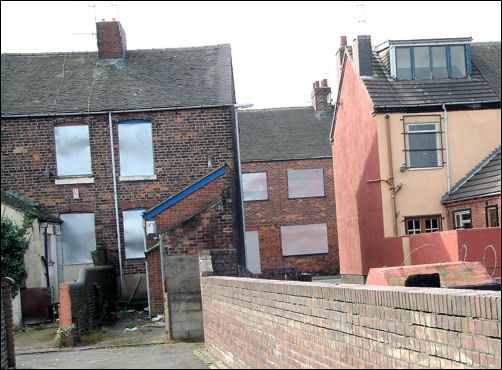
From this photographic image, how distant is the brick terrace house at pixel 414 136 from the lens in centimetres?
2186

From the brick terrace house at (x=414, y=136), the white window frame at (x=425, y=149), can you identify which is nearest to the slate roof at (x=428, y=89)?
the brick terrace house at (x=414, y=136)

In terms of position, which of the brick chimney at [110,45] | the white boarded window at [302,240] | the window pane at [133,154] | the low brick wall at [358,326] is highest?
the brick chimney at [110,45]

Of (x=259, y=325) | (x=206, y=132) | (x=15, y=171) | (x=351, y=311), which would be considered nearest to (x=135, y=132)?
(x=206, y=132)

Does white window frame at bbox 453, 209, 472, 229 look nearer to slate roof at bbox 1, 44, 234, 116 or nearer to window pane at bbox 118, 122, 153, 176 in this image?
slate roof at bbox 1, 44, 234, 116

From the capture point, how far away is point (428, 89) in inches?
908

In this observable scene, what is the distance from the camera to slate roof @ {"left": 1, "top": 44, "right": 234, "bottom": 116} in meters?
21.1

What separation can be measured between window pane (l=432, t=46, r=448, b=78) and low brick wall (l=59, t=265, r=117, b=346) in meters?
13.5

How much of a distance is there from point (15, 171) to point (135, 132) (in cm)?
401

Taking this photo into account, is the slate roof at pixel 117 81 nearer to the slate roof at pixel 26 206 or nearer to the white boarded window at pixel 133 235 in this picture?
the slate roof at pixel 26 206

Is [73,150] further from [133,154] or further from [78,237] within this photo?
[78,237]

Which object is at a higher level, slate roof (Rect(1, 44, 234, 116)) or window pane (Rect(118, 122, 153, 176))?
slate roof (Rect(1, 44, 234, 116))

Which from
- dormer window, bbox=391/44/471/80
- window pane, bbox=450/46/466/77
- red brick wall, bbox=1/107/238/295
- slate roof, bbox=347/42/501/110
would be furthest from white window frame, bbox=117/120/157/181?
window pane, bbox=450/46/466/77

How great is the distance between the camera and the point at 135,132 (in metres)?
21.2

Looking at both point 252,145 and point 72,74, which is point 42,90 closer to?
point 72,74
